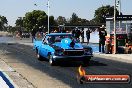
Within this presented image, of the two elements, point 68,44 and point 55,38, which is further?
point 55,38

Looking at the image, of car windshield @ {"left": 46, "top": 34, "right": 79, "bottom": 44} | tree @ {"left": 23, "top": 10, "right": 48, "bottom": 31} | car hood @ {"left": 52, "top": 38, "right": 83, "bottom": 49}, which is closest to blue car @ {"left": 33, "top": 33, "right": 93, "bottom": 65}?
car hood @ {"left": 52, "top": 38, "right": 83, "bottom": 49}

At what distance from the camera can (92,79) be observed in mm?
9609

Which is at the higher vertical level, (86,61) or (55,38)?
(55,38)

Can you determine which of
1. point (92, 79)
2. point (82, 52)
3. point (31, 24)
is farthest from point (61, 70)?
point (31, 24)

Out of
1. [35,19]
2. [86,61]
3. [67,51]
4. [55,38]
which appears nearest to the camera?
[67,51]

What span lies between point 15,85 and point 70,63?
882 cm

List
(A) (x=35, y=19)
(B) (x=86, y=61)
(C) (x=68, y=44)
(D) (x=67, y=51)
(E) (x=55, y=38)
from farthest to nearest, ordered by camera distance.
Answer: (A) (x=35, y=19), (E) (x=55, y=38), (B) (x=86, y=61), (C) (x=68, y=44), (D) (x=67, y=51)

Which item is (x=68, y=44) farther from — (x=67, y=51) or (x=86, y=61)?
(x=86, y=61)

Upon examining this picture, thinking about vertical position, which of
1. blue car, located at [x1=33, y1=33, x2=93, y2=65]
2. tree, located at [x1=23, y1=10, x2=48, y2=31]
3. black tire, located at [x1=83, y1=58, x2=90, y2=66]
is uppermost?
tree, located at [x1=23, y1=10, x2=48, y2=31]

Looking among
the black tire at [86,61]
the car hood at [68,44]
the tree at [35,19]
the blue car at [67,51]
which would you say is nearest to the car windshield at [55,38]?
the blue car at [67,51]

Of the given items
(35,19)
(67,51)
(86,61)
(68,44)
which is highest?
A: (35,19)

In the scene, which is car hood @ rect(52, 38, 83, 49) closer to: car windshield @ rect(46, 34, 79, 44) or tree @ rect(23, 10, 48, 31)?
car windshield @ rect(46, 34, 79, 44)

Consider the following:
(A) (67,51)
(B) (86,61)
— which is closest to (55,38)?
(A) (67,51)

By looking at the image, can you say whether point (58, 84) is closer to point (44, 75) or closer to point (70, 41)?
point (44, 75)
